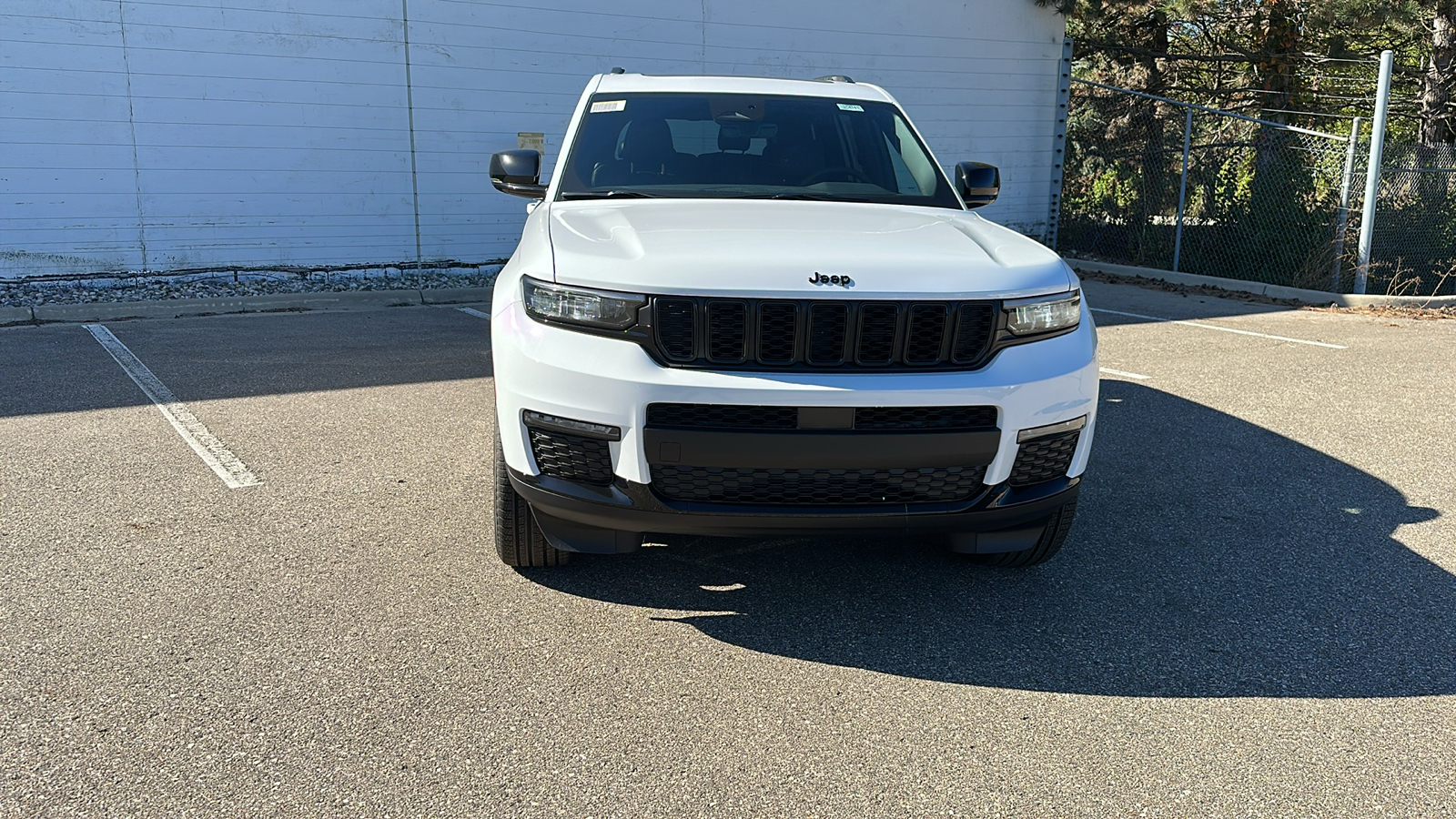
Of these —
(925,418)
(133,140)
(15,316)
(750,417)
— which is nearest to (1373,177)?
(925,418)

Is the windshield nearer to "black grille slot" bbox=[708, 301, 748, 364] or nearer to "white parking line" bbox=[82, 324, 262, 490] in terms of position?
"black grille slot" bbox=[708, 301, 748, 364]

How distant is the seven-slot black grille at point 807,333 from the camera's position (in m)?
3.14

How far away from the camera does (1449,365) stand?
8180mm

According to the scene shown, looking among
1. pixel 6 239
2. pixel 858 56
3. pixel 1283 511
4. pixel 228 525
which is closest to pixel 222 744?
pixel 228 525

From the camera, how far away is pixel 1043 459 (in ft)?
11.1

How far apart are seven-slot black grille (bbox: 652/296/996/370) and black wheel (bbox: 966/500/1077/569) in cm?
77

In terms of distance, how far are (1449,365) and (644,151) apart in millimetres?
6772

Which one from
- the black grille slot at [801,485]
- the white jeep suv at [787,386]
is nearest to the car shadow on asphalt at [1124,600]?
the white jeep suv at [787,386]

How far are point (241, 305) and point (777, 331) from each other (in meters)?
9.03

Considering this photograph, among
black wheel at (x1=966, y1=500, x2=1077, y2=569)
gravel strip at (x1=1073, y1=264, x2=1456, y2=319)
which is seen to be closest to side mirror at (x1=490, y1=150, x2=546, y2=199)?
black wheel at (x1=966, y1=500, x2=1077, y2=569)

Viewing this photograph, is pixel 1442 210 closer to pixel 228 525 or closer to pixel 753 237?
pixel 753 237

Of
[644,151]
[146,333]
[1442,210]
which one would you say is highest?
[644,151]

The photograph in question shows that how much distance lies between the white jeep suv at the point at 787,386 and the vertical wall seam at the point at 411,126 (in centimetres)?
987

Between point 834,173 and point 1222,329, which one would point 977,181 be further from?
point 1222,329
